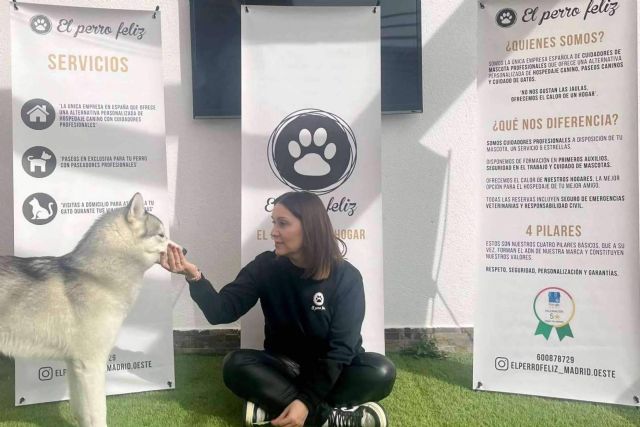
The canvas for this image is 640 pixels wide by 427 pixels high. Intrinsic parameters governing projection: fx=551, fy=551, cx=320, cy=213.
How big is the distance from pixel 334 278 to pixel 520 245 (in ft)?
4.18

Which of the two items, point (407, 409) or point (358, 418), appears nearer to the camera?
point (358, 418)

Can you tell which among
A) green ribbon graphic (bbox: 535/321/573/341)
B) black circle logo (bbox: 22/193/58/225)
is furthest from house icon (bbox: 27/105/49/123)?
green ribbon graphic (bbox: 535/321/573/341)

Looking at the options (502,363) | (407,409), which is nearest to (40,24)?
(407,409)

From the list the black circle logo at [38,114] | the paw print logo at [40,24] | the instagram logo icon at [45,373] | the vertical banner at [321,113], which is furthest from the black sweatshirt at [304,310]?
the paw print logo at [40,24]

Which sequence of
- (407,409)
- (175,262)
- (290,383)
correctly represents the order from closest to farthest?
(175,262)
(290,383)
(407,409)

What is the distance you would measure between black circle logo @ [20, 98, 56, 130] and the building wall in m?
0.95

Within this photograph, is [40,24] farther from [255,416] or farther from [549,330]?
[549,330]

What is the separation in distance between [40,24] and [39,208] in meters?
1.05

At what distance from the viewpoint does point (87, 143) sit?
323cm

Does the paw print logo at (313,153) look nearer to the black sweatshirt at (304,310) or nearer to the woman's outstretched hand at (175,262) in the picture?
the black sweatshirt at (304,310)

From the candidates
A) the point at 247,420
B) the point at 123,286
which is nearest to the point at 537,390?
the point at 247,420

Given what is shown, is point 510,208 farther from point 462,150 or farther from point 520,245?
point 462,150

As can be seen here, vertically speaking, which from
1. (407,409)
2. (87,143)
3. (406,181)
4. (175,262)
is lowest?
(407,409)

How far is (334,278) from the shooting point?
9.41 ft
